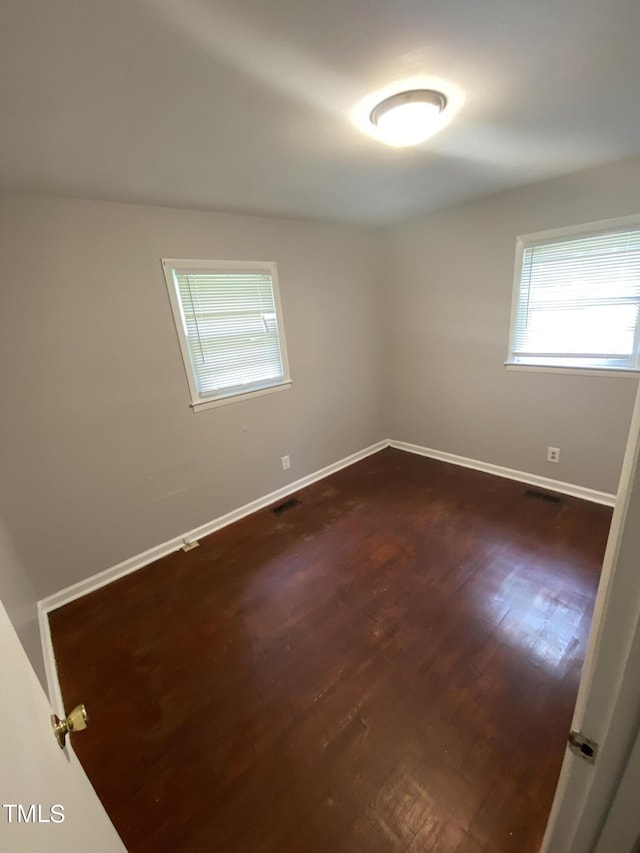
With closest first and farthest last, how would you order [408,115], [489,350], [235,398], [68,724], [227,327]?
[68,724]
[408,115]
[227,327]
[235,398]
[489,350]

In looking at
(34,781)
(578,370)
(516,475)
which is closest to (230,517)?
(34,781)

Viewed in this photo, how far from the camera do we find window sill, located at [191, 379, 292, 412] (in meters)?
2.59

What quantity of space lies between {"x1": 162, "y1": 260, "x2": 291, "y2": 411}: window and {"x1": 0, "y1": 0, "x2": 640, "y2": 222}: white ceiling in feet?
1.92

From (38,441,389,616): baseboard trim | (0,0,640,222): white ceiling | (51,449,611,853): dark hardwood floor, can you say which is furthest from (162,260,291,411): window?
(51,449,611,853): dark hardwood floor

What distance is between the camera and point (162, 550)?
255 centimetres

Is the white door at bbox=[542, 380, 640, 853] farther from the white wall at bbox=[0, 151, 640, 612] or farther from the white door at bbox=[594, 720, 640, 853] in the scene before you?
the white wall at bbox=[0, 151, 640, 612]

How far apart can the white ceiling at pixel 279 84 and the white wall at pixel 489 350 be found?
1.54 feet

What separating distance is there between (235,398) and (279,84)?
1.93 m

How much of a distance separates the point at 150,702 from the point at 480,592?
5.84 feet

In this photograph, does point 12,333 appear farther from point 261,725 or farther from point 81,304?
point 261,725

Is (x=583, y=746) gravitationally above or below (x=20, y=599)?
above

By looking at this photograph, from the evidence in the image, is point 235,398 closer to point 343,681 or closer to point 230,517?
point 230,517

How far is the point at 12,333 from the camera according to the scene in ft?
6.06

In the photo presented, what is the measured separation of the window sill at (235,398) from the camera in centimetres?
259
